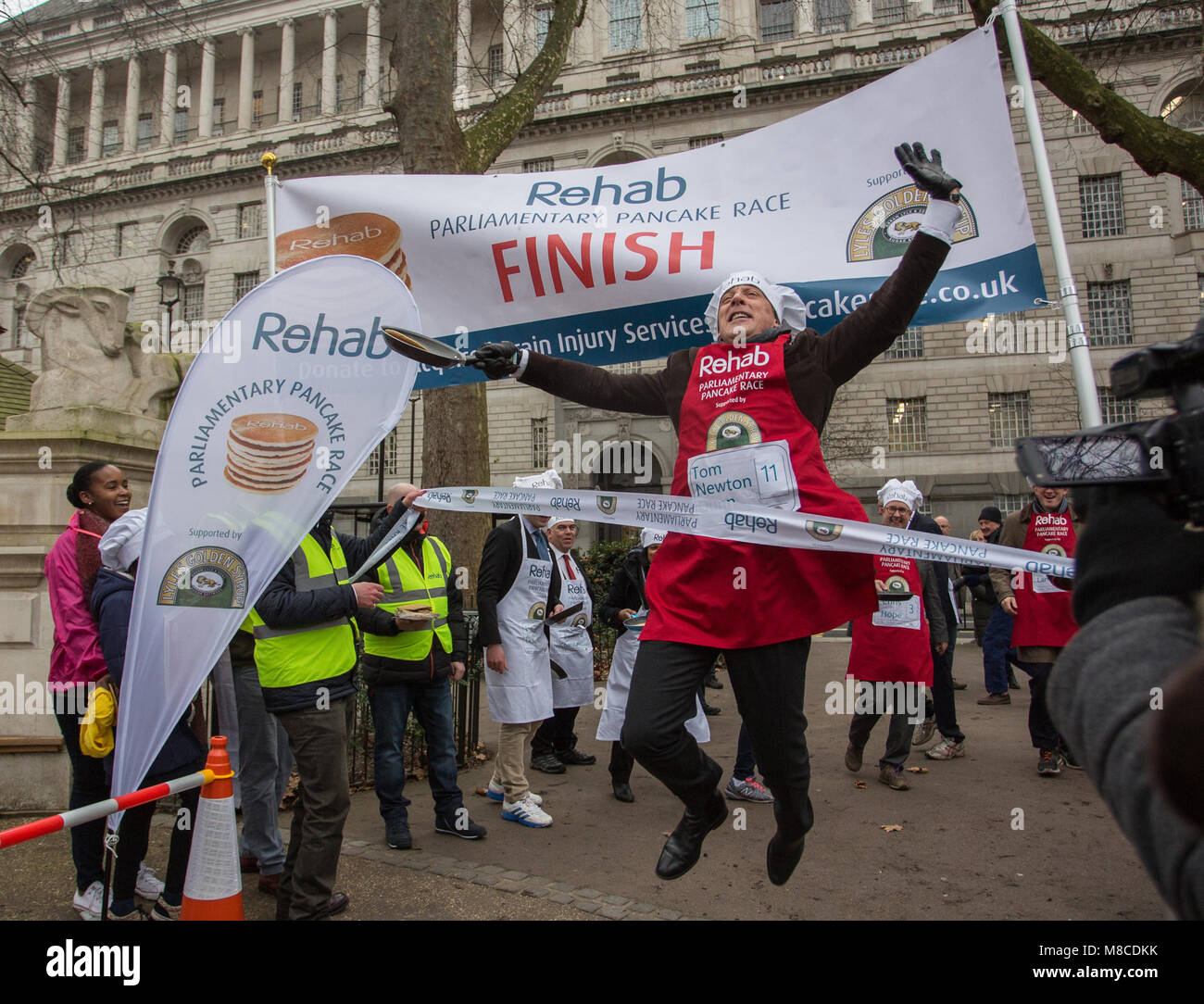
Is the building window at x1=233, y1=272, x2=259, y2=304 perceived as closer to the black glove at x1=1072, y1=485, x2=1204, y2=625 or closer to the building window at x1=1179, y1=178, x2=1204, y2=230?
the building window at x1=1179, y1=178, x2=1204, y2=230

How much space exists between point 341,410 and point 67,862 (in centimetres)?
347

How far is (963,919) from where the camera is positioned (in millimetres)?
3885

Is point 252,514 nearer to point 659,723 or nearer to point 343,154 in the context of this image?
point 659,723

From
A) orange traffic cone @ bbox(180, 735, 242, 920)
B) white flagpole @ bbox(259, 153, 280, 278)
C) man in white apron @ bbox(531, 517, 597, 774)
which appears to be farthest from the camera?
man in white apron @ bbox(531, 517, 597, 774)

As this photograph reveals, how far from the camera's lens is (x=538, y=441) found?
3528 centimetres

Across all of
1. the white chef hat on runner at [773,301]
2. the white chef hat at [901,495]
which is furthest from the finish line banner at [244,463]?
the white chef hat at [901,495]

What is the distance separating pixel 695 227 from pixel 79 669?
3637 millimetres

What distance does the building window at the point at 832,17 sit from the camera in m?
34.3

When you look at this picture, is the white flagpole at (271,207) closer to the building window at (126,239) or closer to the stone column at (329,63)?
the stone column at (329,63)

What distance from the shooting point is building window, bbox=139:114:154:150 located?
44812 mm

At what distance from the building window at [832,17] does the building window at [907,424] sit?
14893mm

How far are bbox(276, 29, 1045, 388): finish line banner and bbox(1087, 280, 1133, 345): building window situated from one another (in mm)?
30009

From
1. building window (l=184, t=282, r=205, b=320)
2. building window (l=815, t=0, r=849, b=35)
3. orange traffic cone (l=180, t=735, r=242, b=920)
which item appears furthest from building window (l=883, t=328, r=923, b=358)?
orange traffic cone (l=180, t=735, r=242, b=920)

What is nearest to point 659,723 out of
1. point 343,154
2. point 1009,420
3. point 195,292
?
point 1009,420
